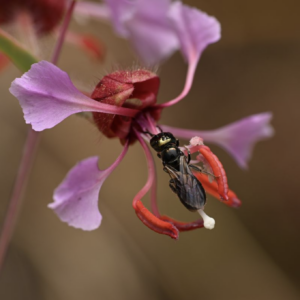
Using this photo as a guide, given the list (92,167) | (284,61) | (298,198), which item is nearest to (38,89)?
(92,167)

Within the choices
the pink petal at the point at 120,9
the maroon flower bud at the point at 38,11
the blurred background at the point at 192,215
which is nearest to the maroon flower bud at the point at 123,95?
the pink petal at the point at 120,9

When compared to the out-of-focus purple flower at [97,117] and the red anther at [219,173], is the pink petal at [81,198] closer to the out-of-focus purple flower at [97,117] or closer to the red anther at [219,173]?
the out-of-focus purple flower at [97,117]

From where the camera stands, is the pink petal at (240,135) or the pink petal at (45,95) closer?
the pink petal at (45,95)

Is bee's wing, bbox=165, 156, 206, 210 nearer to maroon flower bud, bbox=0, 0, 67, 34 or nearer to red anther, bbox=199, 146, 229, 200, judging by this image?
red anther, bbox=199, 146, 229, 200

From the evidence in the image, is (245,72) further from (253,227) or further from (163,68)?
(253,227)

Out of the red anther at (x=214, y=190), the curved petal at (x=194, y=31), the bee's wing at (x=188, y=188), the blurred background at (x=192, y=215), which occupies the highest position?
the curved petal at (x=194, y=31)

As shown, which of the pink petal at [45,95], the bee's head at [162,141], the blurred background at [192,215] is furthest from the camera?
the blurred background at [192,215]
